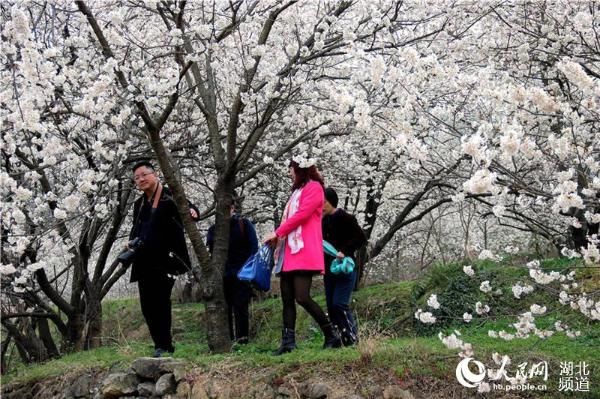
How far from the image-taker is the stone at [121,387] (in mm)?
6004

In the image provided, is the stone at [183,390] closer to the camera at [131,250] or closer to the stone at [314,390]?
the stone at [314,390]

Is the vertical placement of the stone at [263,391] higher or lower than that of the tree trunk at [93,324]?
lower

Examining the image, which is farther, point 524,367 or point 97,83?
point 97,83

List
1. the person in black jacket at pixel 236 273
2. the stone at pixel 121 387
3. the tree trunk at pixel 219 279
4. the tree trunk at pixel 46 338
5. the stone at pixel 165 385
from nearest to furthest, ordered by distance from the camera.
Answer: the stone at pixel 165 385 → the stone at pixel 121 387 → the tree trunk at pixel 219 279 → the person in black jacket at pixel 236 273 → the tree trunk at pixel 46 338

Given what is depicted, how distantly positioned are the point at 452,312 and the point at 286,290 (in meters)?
2.81

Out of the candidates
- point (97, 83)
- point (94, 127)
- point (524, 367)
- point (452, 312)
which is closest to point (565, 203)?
point (524, 367)

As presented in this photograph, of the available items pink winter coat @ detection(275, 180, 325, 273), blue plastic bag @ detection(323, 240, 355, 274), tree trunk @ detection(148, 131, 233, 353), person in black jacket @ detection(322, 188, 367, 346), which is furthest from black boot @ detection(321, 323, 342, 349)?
tree trunk @ detection(148, 131, 233, 353)

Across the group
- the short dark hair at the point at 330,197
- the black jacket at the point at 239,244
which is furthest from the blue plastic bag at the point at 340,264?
the black jacket at the point at 239,244

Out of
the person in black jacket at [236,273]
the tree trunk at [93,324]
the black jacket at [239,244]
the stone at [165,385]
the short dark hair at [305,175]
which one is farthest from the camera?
the tree trunk at [93,324]

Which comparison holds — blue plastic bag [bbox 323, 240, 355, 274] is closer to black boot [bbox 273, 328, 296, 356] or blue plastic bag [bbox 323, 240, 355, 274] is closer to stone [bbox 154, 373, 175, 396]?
black boot [bbox 273, 328, 296, 356]

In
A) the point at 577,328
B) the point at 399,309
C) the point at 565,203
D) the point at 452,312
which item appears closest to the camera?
the point at 565,203

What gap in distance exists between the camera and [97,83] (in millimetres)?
5449

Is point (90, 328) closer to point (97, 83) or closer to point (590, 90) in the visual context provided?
point (97, 83)

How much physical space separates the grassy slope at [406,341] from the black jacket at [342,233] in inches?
30.2
